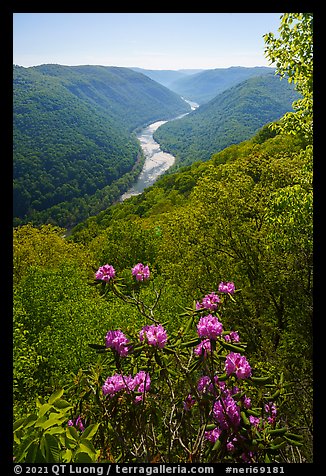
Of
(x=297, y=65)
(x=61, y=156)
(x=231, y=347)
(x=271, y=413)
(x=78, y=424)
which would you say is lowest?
(x=61, y=156)

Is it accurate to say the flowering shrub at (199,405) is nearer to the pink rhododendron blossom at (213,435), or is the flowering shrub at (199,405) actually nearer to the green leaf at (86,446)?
the pink rhododendron blossom at (213,435)

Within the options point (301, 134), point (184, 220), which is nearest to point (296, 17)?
point (301, 134)

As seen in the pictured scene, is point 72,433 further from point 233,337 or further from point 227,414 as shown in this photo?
point 233,337

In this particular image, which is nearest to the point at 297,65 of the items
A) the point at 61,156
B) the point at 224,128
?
the point at 61,156

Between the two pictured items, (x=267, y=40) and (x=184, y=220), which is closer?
(x=267, y=40)

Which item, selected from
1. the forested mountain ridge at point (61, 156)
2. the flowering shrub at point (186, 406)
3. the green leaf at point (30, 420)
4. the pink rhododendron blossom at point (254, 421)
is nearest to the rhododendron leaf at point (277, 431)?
the flowering shrub at point (186, 406)
